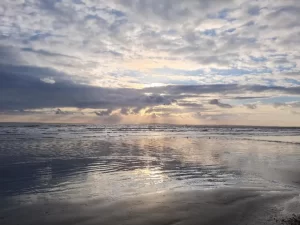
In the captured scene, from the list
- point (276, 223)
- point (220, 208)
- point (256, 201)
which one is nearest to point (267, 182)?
point (256, 201)

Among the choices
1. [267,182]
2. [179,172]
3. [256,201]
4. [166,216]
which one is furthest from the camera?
[179,172]

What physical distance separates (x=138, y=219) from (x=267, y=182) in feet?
27.3

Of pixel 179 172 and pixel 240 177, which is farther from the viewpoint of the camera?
pixel 179 172

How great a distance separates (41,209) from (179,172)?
29.1ft

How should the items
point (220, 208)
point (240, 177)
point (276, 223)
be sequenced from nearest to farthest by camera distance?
point (276, 223), point (220, 208), point (240, 177)

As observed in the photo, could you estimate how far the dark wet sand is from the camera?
8.55 metres

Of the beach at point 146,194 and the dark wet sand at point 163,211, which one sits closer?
the dark wet sand at point 163,211

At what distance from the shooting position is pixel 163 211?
946 centimetres

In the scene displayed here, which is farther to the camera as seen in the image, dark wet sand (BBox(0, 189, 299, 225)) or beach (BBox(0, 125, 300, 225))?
beach (BBox(0, 125, 300, 225))

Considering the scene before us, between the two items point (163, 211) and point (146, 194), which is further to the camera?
point (146, 194)

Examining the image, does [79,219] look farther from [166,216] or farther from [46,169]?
[46,169]

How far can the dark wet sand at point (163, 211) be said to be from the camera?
336 inches

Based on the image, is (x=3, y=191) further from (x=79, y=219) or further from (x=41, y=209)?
(x=79, y=219)

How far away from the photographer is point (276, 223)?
27.1 ft
